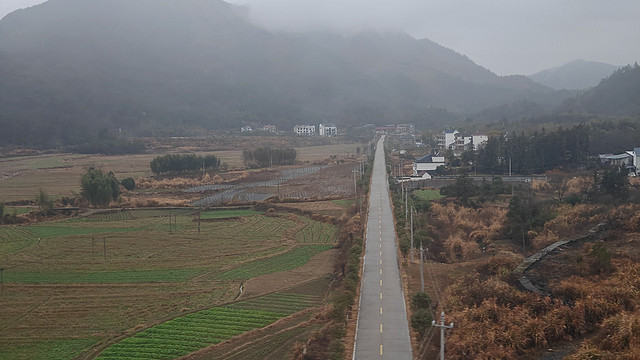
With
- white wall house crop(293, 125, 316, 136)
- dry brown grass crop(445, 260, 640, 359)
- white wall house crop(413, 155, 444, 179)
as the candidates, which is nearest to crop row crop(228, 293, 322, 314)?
dry brown grass crop(445, 260, 640, 359)

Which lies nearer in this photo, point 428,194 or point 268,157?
point 428,194

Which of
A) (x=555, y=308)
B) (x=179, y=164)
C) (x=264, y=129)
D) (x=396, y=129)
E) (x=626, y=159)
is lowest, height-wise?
(x=555, y=308)

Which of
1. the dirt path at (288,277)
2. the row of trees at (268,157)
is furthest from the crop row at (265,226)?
the row of trees at (268,157)

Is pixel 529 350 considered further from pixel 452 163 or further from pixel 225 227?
pixel 452 163

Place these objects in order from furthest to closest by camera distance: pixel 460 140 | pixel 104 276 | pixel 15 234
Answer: pixel 460 140
pixel 15 234
pixel 104 276

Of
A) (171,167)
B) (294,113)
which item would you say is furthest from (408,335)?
(294,113)

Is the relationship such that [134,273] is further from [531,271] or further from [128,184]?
[128,184]

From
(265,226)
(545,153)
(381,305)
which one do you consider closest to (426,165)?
(545,153)
